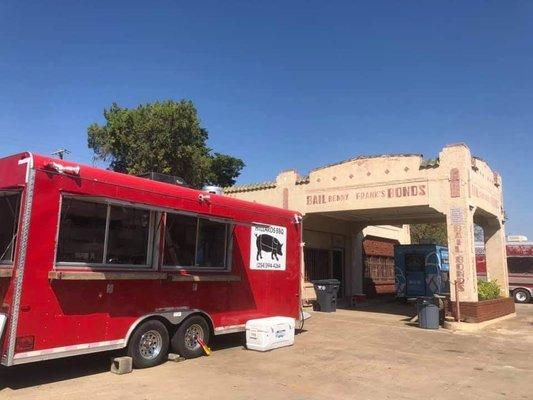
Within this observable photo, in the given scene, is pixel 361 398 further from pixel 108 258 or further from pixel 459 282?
pixel 459 282

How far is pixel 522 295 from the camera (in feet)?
87.4

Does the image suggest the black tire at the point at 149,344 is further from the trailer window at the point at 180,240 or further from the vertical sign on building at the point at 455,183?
the vertical sign on building at the point at 455,183

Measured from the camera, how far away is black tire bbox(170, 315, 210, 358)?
873 centimetres

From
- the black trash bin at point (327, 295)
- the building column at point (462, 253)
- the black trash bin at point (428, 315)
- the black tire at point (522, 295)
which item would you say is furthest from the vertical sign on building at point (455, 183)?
the black tire at point (522, 295)

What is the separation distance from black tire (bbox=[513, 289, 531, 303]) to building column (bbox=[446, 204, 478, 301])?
14250 mm

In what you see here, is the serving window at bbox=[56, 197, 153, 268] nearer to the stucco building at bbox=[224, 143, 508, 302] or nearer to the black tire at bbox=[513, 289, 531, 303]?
the stucco building at bbox=[224, 143, 508, 302]

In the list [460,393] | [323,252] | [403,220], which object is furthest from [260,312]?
[403,220]

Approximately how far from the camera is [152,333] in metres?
8.31

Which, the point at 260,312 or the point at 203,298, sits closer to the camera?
the point at 203,298

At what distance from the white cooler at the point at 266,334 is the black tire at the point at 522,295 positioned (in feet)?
69.4

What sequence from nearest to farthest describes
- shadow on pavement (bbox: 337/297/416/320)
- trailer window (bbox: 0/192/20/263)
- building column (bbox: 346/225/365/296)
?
trailer window (bbox: 0/192/20/263)
shadow on pavement (bbox: 337/297/416/320)
building column (bbox: 346/225/365/296)

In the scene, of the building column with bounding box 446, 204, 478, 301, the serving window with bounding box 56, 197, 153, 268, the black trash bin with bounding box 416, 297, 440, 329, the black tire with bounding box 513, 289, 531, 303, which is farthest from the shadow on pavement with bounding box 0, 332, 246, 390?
the black tire with bounding box 513, 289, 531, 303

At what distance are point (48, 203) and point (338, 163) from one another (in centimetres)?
1241

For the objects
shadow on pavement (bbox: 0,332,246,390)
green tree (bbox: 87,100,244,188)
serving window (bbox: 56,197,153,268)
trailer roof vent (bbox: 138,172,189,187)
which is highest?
green tree (bbox: 87,100,244,188)
